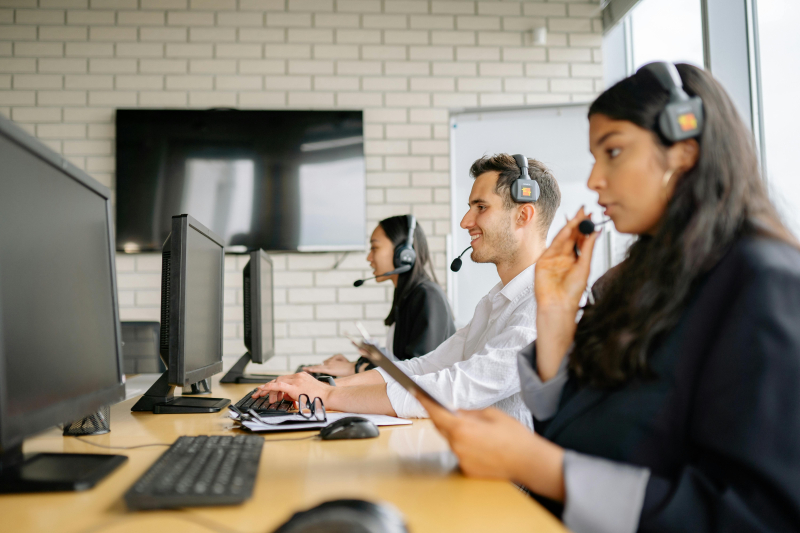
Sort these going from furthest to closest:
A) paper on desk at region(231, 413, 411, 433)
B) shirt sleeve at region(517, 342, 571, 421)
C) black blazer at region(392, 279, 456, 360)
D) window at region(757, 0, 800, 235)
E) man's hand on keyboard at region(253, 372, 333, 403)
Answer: black blazer at region(392, 279, 456, 360) → window at region(757, 0, 800, 235) → man's hand on keyboard at region(253, 372, 333, 403) → paper on desk at region(231, 413, 411, 433) → shirt sleeve at region(517, 342, 571, 421)

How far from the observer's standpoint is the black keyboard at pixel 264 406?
1300 mm

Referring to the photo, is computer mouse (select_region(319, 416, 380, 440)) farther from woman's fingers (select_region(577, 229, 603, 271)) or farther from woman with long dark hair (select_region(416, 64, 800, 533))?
woman's fingers (select_region(577, 229, 603, 271))

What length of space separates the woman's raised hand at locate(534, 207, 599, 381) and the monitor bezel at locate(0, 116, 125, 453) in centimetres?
76

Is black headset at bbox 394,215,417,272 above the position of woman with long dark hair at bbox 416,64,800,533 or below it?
above

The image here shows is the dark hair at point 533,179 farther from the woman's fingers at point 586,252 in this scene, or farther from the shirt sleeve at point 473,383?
the woman's fingers at point 586,252

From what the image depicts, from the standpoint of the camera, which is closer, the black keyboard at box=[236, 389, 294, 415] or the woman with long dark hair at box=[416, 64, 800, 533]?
the woman with long dark hair at box=[416, 64, 800, 533]

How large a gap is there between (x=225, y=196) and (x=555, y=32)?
7.49 ft

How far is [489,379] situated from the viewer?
1313 mm

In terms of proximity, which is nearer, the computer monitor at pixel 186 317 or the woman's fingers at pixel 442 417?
the woman's fingers at pixel 442 417

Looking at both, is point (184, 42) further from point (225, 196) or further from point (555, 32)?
point (555, 32)

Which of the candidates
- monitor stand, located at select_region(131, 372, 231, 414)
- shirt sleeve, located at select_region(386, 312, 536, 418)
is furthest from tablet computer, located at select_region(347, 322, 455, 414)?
monitor stand, located at select_region(131, 372, 231, 414)

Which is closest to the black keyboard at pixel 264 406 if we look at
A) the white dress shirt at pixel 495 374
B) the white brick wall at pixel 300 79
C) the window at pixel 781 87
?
the white dress shirt at pixel 495 374

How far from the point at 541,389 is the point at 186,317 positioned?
2.67 feet

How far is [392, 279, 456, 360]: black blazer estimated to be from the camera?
231cm
